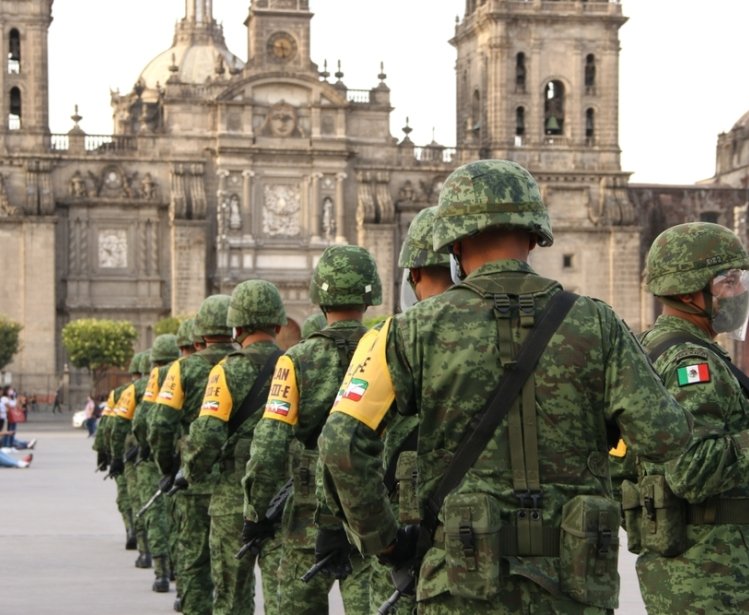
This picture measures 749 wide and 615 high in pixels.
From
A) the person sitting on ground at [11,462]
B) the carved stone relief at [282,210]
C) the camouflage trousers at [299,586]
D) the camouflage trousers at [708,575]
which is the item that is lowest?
the person sitting on ground at [11,462]

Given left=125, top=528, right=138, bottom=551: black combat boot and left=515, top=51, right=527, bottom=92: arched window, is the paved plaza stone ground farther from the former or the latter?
left=515, top=51, right=527, bottom=92: arched window

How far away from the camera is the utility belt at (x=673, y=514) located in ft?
20.2

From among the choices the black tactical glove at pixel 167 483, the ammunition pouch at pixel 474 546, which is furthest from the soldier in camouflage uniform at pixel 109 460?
the ammunition pouch at pixel 474 546

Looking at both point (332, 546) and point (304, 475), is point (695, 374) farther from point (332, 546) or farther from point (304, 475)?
point (304, 475)

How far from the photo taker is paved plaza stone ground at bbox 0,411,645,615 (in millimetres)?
13023

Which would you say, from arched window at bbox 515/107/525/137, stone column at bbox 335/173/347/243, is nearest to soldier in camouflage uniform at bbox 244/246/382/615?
stone column at bbox 335/173/347/243

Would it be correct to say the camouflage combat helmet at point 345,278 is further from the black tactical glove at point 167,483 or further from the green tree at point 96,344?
the green tree at point 96,344

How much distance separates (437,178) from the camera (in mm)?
64250

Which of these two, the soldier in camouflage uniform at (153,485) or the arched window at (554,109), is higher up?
the arched window at (554,109)

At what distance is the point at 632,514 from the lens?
6449 mm

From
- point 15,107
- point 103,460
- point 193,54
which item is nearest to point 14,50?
point 15,107

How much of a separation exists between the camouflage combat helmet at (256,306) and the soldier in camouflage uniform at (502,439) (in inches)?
170

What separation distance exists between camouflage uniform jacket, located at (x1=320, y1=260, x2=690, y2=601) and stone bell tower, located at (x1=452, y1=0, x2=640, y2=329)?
195 feet

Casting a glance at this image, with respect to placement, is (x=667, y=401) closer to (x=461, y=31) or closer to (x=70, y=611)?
(x=70, y=611)
